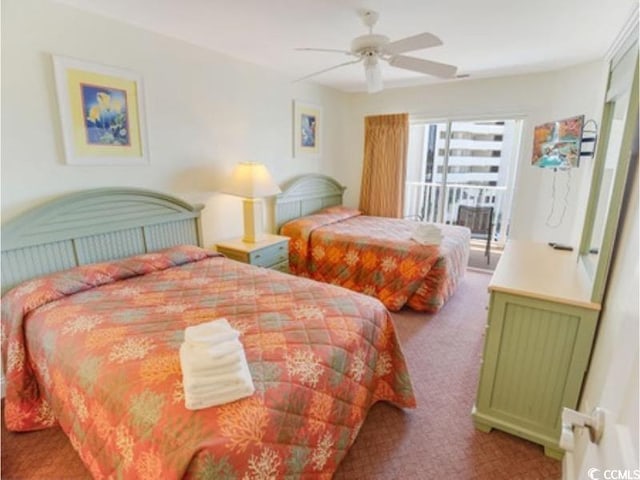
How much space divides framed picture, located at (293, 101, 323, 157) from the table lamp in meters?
1.12

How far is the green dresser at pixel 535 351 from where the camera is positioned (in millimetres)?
1639

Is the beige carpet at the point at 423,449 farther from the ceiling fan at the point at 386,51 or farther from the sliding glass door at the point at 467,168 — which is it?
the sliding glass door at the point at 467,168

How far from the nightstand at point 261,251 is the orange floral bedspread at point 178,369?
0.72 m

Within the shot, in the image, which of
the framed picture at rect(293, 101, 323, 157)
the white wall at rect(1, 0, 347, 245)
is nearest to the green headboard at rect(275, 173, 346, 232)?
the white wall at rect(1, 0, 347, 245)

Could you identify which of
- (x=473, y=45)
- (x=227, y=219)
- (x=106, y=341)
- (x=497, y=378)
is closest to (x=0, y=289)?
(x=106, y=341)

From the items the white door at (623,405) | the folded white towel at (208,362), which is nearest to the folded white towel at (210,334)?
the folded white towel at (208,362)

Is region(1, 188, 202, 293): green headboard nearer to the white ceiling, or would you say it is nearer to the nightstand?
the nightstand

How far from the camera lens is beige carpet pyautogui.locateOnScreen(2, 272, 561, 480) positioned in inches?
65.4

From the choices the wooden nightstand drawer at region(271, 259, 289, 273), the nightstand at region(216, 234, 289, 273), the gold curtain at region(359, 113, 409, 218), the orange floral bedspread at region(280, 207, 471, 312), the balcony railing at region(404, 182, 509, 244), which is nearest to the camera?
the nightstand at region(216, 234, 289, 273)

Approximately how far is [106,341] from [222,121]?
236cm

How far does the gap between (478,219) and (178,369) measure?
4.76 meters

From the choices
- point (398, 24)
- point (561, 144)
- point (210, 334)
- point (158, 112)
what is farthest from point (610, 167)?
point (158, 112)

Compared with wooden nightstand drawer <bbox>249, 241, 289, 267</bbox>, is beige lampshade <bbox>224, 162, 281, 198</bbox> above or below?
above

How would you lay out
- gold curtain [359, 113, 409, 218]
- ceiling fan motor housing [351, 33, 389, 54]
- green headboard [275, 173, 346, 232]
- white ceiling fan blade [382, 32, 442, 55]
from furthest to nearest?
gold curtain [359, 113, 409, 218]
green headboard [275, 173, 346, 232]
ceiling fan motor housing [351, 33, 389, 54]
white ceiling fan blade [382, 32, 442, 55]
